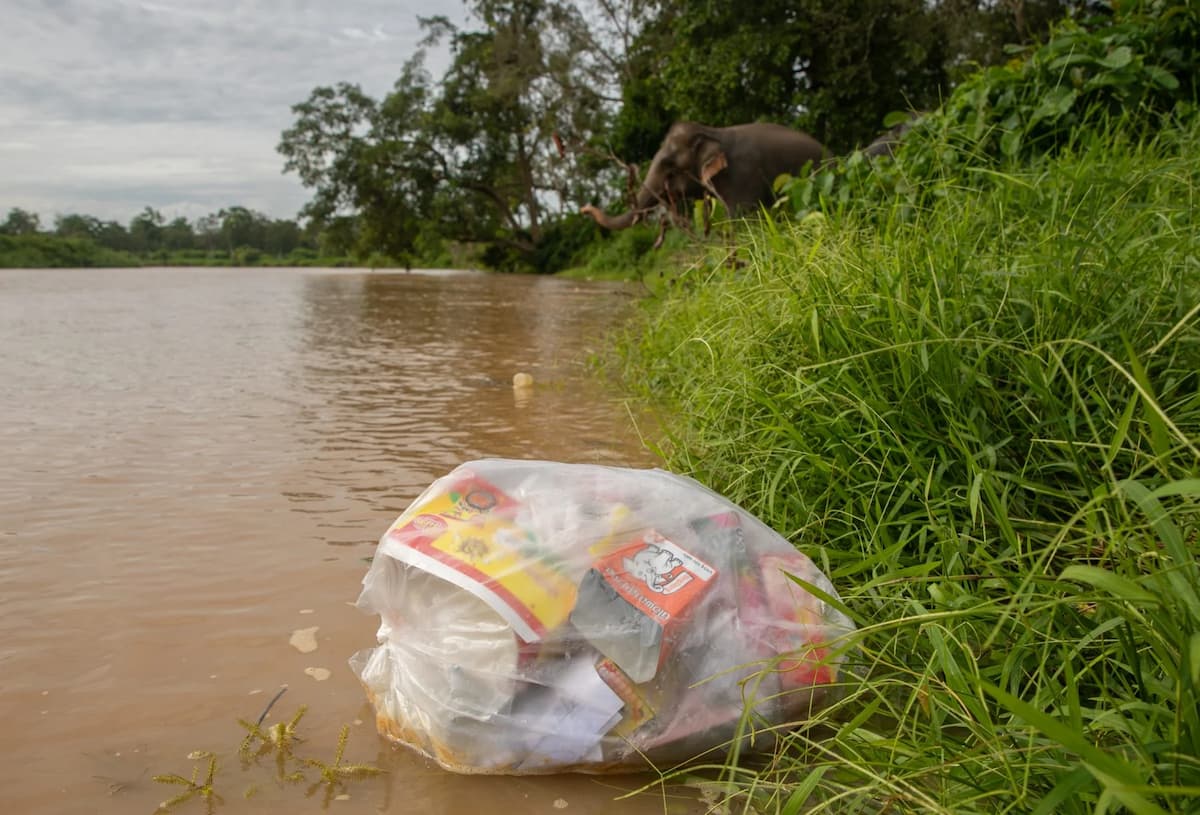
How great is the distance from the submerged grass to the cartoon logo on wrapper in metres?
0.30

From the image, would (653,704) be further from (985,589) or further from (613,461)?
(613,461)

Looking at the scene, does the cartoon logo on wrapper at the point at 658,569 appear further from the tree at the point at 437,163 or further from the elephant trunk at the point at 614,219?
the tree at the point at 437,163

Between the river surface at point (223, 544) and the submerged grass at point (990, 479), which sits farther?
the river surface at point (223, 544)

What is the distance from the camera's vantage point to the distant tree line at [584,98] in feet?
38.9

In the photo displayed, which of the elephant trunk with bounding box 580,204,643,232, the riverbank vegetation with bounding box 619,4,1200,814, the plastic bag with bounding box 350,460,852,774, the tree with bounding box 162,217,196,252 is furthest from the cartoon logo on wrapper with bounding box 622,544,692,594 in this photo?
the tree with bounding box 162,217,196,252

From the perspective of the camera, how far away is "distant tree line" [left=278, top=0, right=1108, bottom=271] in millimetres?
11859

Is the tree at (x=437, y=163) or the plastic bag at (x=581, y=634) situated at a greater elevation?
the tree at (x=437, y=163)

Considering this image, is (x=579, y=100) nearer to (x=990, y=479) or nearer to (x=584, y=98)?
(x=584, y=98)

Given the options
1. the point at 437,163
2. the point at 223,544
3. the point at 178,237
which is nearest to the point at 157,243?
the point at 178,237

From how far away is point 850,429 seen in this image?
186 cm

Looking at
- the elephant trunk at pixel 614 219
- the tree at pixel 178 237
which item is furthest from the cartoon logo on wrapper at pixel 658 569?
the tree at pixel 178 237

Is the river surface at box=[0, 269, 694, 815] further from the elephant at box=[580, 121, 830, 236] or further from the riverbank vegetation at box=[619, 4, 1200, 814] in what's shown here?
the elephant at box=[580, 121, 830, 236]

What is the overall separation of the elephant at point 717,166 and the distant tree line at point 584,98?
0.64 m

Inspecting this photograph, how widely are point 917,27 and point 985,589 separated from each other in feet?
40.2
